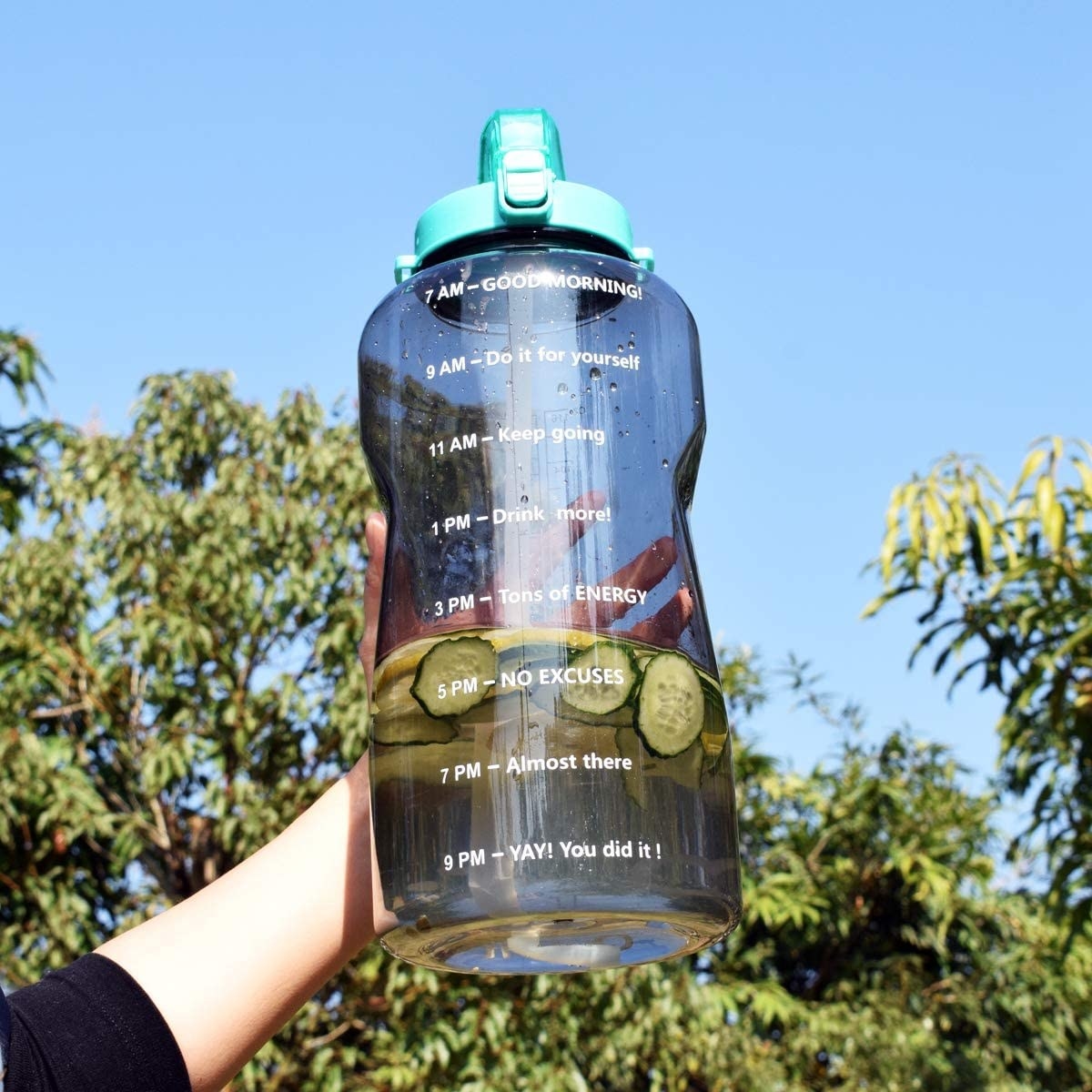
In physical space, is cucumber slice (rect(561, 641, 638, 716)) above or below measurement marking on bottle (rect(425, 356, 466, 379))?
below

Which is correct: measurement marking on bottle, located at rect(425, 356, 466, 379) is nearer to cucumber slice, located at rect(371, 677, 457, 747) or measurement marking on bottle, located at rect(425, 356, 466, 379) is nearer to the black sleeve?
cucumber slice, located at rect(371, 677, 457, 747)

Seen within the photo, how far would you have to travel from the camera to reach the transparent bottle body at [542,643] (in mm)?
920

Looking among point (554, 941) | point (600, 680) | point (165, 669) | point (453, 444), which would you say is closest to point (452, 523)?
point (453, 444)

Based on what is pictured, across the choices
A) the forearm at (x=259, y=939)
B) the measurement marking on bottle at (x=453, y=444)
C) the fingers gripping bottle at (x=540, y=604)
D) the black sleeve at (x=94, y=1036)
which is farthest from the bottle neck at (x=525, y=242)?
the black sleeve at (x=94, y=1036)

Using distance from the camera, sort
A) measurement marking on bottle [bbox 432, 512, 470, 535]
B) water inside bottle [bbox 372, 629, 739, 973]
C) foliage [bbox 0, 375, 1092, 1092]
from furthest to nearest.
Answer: foliage [bbox 0, 375, 1092, 1092] → measurement marking on bottle [bbox 432, 512, 470, 535] → water inside bottle [bbox 372, 629, 739, 973]

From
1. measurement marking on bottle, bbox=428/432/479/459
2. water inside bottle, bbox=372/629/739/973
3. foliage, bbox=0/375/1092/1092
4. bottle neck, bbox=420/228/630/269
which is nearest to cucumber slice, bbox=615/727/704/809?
water inside bottle, bbox=372/629/739/973

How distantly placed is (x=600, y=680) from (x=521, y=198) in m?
0.37

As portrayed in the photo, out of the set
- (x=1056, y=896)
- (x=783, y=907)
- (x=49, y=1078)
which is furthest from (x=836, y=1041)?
(x=49, y=1078)

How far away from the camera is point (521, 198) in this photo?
1062 mm

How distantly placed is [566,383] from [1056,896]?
2.75m

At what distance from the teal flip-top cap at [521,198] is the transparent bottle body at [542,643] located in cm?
2

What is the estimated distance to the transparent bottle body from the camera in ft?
A: 3.02

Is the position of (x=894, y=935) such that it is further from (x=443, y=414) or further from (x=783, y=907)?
(x=443, y=414)

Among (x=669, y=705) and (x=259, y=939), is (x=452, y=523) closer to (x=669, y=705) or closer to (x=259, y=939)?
(x=669, y=705)
